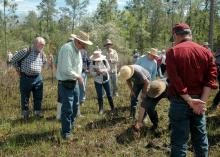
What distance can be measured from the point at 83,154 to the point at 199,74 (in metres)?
2.72

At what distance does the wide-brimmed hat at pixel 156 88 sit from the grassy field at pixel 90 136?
846mm

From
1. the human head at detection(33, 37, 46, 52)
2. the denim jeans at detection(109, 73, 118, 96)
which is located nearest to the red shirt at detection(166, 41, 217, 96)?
the human head at detection(33, 37, 46, 52)

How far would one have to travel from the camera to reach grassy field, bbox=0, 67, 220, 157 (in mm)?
6652

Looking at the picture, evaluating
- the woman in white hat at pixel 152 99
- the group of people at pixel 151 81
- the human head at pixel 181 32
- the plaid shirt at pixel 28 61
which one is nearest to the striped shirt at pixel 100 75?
the group of people at pixel 151 81

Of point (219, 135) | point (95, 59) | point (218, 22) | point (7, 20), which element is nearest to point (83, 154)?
point (219, 135)

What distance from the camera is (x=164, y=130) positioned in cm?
779

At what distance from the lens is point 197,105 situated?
465 cm

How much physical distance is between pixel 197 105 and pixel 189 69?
44cm

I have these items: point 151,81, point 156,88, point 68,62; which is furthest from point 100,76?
point 68,62

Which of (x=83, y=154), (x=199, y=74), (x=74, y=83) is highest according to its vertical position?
(x=199, y=74)

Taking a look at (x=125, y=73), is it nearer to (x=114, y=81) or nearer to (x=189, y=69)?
(x=189, y=69)

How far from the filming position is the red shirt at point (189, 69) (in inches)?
183

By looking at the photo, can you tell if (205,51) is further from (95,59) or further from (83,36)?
(95,59)

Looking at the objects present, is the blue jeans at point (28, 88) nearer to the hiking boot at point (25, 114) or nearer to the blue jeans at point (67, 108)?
the hiking boot at point (25, 114)
